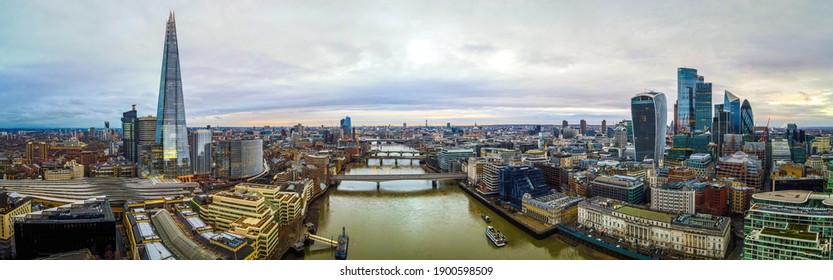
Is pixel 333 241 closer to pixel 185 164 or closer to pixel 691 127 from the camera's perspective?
pixel 185 164

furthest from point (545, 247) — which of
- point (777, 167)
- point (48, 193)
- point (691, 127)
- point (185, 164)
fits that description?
point (691, 127)

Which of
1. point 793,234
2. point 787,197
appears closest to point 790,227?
point 793,234

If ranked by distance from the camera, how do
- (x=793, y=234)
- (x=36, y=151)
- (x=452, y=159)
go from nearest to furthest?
(x=793, y=234) < (x=36, y=151) < (x=452, y=159)

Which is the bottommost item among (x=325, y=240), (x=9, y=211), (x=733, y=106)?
(x=325, y=240)

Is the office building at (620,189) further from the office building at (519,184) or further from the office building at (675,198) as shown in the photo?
the office building at (519,184)

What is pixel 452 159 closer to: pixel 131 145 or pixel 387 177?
pixel 387 177

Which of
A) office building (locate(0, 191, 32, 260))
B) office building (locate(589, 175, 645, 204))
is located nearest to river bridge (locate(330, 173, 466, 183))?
office building (locate(589, 175, 645, 204))
